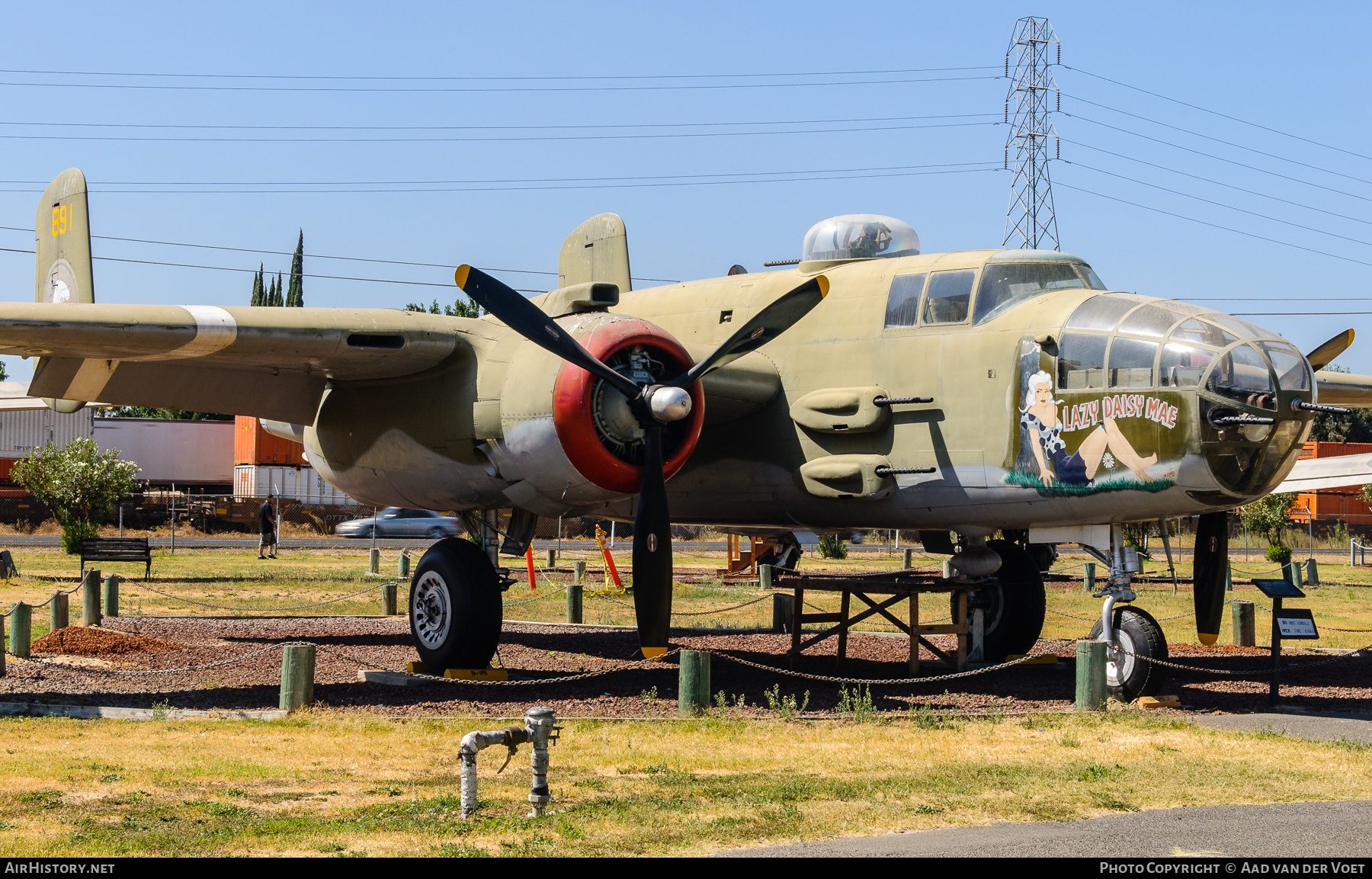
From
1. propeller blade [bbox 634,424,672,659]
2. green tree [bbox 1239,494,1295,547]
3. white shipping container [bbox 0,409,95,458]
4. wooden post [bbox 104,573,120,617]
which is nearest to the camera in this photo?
propeller blade [bbox 634,424,672,659]

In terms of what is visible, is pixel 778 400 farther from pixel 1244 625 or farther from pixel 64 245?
pixel 64 245

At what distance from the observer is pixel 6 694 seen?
13.5 m

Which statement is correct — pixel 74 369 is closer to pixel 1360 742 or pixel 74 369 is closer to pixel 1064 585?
pixel 1360 742

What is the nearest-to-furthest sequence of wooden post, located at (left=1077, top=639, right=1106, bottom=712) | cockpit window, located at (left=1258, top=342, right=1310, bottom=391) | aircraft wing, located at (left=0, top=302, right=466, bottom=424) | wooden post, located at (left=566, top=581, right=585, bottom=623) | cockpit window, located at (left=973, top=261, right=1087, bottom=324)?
cockpit window, located at (left=1258, top=342, right=1310, bottom=391) < aircraft wing, located at (left=0, top=302, right=466, bottom=424) < wooden post, located at (left=1077, top=639, right=1106, bottom=712) < cockpit window, located at (left=973, top=261, right=1087, bottom=324) < wooden post, located at (left=566, top=581, right=585, bottom=623)

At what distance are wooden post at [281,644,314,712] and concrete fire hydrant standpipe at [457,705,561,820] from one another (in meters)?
4.84

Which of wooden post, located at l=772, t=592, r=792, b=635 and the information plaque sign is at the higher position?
the information plaque sign

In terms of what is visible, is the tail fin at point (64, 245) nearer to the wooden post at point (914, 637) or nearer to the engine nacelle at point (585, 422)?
the engine nacelle at point (585, 422)

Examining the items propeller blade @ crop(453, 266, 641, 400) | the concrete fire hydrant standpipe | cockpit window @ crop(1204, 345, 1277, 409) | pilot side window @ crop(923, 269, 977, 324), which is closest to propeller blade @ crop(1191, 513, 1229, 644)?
cockpit window @ crop(1204, 345, 1277, 409)

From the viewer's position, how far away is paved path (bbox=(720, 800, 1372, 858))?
7191 mm

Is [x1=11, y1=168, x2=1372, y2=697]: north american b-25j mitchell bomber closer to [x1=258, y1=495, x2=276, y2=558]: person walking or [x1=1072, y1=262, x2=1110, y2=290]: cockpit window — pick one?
[x1=1072, y1=262, x2=1110, y2=290]: cockpit window

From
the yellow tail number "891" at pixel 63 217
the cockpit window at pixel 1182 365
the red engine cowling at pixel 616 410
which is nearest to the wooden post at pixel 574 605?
the red engine cowling at pixel 616 410

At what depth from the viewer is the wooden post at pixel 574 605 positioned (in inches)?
884

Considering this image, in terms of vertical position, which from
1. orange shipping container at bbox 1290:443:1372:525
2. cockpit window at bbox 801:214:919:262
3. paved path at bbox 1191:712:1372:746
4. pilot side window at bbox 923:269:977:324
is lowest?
paved path at bbox 1191:712:1372:746

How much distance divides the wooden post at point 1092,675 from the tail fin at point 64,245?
1255cm
